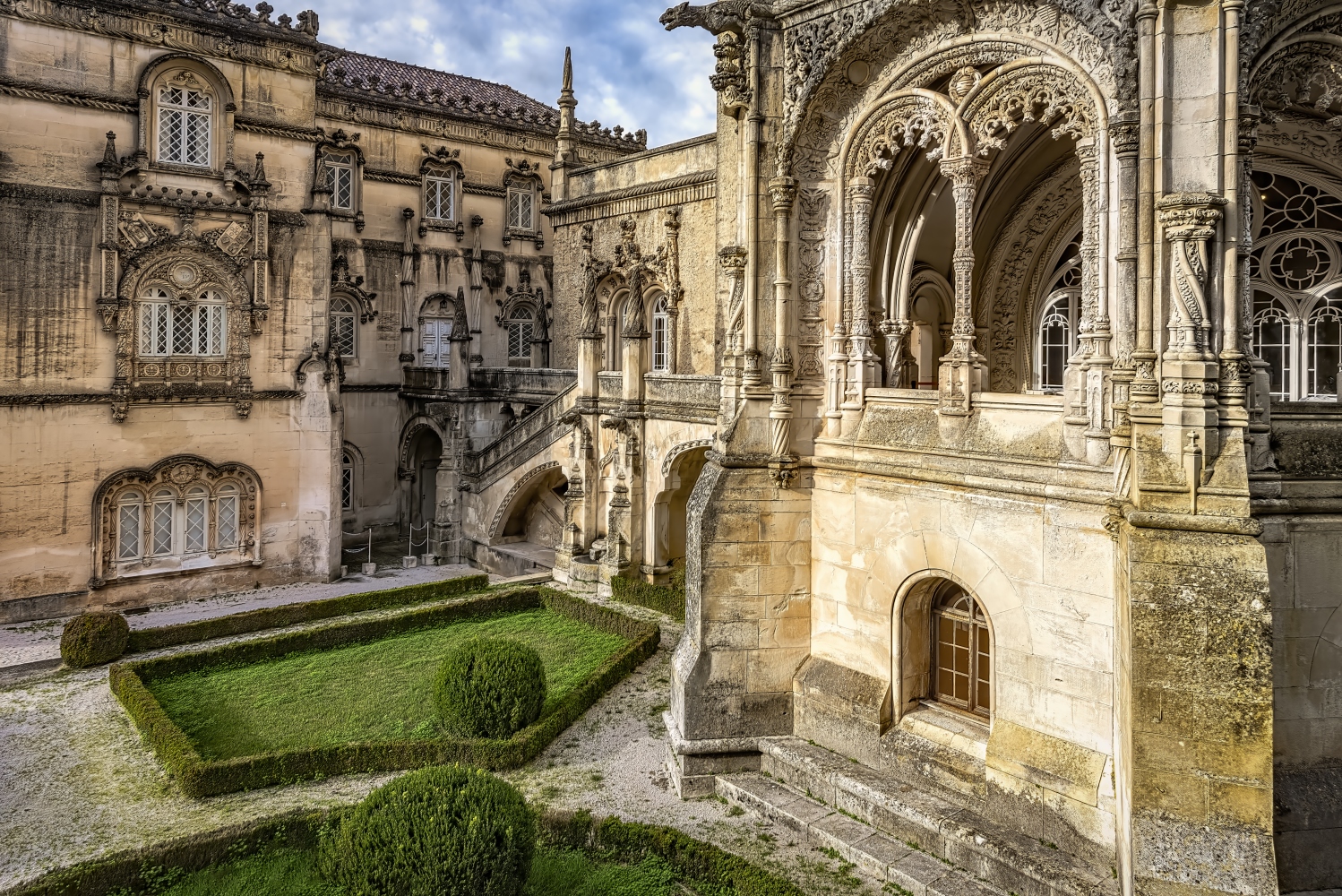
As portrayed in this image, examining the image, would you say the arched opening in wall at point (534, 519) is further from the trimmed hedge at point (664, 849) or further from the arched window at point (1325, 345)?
the arched window at point (1325, 345)

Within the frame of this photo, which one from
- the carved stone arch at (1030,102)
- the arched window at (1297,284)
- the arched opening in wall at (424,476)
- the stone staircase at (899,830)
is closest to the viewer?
the stone staircase at (899,830)

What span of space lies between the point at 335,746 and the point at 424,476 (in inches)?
771

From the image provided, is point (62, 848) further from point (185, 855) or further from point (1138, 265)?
point (1138, 265)

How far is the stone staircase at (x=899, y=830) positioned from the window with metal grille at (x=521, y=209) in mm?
25259

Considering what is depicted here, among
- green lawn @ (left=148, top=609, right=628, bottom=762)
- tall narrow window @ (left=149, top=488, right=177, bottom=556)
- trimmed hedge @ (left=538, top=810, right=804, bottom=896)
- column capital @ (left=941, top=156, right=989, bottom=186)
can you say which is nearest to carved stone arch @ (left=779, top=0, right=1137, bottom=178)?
column capital @ (left=941, top=156, right=989, bottom=186)

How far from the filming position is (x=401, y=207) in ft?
99.5

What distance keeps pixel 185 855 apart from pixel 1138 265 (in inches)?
445

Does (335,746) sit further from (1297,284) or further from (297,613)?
(1297,284)

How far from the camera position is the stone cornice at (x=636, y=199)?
967 inches

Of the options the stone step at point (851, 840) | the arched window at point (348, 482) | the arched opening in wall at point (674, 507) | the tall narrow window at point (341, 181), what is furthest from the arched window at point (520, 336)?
the stone step at point (851, 840)

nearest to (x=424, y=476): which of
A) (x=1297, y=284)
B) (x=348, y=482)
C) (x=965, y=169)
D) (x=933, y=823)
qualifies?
(x=348, y=482)

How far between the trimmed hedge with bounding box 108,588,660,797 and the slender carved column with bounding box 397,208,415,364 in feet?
42.8

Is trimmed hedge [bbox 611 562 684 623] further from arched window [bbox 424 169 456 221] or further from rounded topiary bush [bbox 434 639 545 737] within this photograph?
arched window [bbox 424 169 456 221]

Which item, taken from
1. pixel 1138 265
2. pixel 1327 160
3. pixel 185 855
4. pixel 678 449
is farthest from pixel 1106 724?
pixel 678 449
